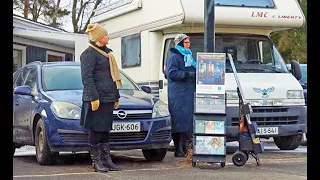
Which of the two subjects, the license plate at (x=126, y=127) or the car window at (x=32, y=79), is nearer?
the license plate at (x=126, y=127)

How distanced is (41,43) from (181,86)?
1286cm

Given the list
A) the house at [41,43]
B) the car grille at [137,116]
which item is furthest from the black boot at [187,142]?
the house at [41,43]

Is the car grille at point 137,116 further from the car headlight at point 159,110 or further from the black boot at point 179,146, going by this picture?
the black boot at point 179,146

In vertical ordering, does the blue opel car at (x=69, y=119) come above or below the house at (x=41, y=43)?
below

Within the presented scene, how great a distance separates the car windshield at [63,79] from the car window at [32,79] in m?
0.13

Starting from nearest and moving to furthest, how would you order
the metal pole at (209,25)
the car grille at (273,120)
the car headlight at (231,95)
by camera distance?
the metal pole at (209,25)
the car headlight at (231,95)
the car grille at (273,120)

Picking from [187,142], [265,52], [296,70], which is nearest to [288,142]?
[296,70]

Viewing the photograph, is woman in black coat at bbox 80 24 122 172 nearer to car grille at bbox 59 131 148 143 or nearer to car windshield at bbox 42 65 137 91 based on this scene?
car grille at bbox 59 131 148 143

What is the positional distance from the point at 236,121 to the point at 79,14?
2862 centimetres

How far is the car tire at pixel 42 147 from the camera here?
809cm

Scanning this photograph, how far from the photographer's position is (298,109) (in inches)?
394

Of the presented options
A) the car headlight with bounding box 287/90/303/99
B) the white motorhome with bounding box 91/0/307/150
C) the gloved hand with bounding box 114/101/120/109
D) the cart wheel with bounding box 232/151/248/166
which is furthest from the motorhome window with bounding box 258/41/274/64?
the gloved hand with bounding box 114/101/120/109
